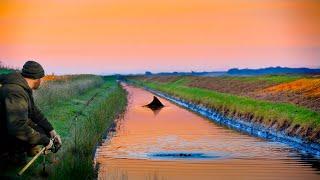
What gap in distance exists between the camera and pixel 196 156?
18.2 m

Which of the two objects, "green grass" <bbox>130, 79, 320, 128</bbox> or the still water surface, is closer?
the still water surface

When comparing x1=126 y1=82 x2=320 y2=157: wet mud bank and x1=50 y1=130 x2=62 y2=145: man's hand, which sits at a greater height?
x1=50 y1=130 x2=62 y2=145: man's hand

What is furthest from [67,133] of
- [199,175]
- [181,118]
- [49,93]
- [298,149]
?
[181,118]

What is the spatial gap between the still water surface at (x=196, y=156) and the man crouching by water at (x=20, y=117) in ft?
22.4

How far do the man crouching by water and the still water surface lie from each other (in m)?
6.82

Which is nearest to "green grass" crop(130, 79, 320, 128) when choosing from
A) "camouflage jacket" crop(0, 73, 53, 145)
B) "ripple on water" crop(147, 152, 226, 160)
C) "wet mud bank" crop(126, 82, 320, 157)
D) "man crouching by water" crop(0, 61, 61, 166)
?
"wet mud bank" crop(126, 82, 320, 157)

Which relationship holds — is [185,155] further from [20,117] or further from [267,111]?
[20,117]

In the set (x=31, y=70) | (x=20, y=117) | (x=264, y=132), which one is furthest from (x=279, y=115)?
(x=20, y=117)

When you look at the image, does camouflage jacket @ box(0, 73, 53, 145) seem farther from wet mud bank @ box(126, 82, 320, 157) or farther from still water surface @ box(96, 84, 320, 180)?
wet mud bank @ box(126, 82, 320, 157)

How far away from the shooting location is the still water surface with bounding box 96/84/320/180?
14.8 meters

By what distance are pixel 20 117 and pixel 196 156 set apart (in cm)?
1233

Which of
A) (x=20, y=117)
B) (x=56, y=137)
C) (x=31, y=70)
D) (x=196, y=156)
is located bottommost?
(x=196, y=156)

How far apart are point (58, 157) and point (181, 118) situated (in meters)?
20.4

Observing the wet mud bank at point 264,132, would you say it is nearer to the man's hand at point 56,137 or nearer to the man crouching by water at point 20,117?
the man's hand at point 56,137
